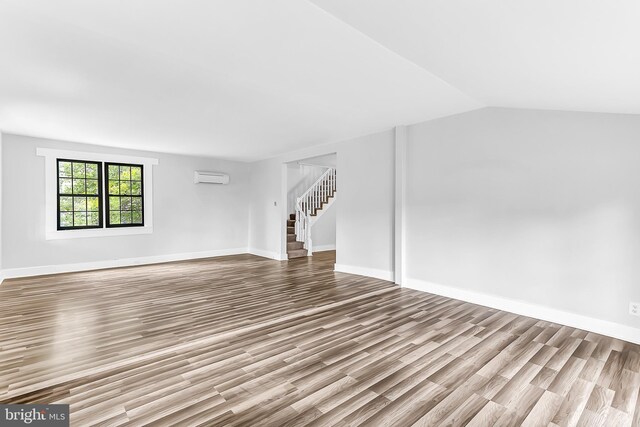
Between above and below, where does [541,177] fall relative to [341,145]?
below

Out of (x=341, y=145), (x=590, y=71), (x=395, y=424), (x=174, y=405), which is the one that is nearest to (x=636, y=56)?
(x=590, y=71)

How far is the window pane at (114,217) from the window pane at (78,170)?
35.2 inches

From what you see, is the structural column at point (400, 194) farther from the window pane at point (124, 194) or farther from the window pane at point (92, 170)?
the window pane at point (92, 170)

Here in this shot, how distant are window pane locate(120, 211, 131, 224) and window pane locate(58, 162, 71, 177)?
1.17m

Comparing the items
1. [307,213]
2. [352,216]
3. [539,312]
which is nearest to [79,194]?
[307,213]

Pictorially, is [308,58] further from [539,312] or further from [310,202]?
[310,202]

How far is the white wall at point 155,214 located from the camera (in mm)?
5520

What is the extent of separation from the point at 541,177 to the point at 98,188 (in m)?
7.51

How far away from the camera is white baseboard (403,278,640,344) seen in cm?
306

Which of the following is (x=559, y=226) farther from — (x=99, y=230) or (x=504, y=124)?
(x=99, y=230)

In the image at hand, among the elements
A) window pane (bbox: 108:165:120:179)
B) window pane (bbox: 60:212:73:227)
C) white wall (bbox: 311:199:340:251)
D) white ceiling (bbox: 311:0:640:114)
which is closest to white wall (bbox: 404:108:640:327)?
white ceiling (bbox: 311:0:640:114)

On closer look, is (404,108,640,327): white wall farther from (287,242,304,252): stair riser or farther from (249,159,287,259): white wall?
(287,242,304,252): stair riser

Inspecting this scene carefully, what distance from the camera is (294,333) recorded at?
311 centimetres

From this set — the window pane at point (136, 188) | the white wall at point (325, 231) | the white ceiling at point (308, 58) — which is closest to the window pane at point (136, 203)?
the window pane at point (136, 188)
